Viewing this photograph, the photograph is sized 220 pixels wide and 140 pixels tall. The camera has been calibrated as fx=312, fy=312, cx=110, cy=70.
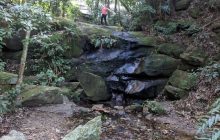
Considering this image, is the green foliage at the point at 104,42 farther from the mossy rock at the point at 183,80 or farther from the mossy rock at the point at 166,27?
the mossy rock at the point at 183,80

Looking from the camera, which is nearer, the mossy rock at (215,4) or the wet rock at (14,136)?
the wet rock at (14,136)

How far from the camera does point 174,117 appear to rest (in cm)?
834

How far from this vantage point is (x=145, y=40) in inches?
498

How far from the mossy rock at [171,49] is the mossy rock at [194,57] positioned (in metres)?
0.35

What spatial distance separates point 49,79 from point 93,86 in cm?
149

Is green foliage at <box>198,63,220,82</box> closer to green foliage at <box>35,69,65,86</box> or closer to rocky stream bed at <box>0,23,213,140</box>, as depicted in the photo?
rocky stream bed at <box>0,23,213,140</box>

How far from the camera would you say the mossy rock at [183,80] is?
10164 millimetres

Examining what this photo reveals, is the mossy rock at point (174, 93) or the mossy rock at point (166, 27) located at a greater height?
the mossy rock at point (166, 27)

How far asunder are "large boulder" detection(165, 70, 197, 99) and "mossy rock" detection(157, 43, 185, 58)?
1.25 metres

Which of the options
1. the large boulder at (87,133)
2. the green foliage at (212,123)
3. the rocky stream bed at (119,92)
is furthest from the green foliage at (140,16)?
the green foliage at (212,123)

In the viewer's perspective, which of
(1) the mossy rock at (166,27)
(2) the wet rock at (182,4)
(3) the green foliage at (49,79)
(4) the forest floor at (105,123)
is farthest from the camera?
(2) the wet rock at (182,4)

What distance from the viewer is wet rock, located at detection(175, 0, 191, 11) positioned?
14.8m

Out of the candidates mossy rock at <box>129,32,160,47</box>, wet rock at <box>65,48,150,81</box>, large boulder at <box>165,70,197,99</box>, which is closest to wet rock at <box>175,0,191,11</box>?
mossy rock at <box>129,32,160,47</box>

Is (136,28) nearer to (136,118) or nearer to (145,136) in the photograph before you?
(136,118)
